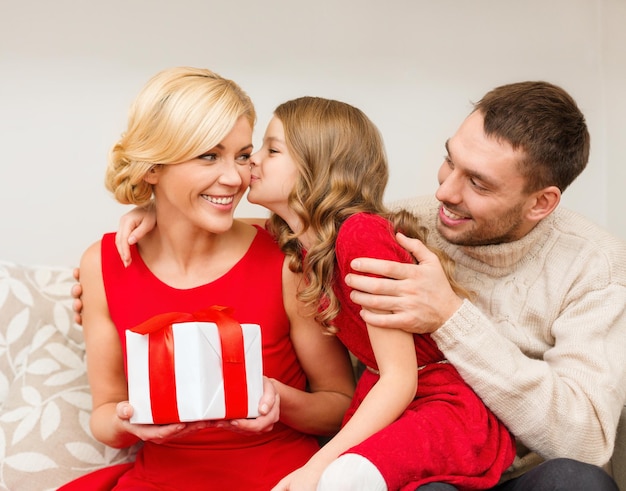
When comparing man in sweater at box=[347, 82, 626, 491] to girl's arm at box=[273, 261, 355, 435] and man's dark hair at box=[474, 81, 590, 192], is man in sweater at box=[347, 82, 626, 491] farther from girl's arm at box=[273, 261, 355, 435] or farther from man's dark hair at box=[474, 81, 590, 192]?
girl's arm at box=[273, 261, 355, 435]

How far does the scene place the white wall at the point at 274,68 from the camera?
7.00 feet

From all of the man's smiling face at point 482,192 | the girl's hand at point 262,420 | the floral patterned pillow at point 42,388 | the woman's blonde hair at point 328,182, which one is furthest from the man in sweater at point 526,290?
the floral patterned pillow at point 42,388

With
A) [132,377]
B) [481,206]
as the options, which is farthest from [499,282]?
[132,377]

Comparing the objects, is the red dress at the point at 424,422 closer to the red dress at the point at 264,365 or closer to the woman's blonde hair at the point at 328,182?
the woman's blonde hair at the point at 328,182

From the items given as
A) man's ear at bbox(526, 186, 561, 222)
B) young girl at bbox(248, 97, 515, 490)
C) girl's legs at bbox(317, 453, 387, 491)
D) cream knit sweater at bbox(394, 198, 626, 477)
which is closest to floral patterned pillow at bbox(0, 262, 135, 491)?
young girl at bbox(248, 97, 515, 490)

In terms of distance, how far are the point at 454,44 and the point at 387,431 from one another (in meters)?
1.36

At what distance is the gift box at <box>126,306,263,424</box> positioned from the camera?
4.17 feet

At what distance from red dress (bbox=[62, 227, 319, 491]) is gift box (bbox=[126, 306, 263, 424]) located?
0.31 m

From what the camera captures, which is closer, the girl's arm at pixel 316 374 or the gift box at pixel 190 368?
the gift box at pixel 190 368

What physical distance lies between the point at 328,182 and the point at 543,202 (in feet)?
1.54

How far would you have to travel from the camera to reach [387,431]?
1.34 meters

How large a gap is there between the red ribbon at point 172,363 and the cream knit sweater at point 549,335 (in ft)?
1.31

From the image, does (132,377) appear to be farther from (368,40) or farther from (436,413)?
(368,40)

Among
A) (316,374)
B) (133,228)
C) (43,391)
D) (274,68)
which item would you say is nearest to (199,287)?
(133,228)
